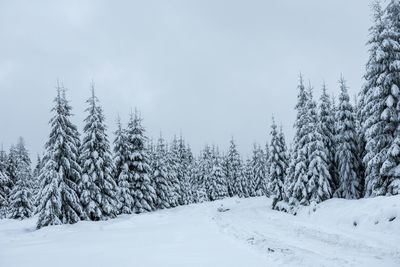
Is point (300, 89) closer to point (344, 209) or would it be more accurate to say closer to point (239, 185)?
point (344, 209)

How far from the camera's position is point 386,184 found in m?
21.2

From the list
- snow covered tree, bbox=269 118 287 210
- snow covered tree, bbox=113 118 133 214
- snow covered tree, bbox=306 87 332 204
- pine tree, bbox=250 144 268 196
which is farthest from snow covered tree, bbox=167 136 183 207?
snow covered tree, bbox=306 87 332 204

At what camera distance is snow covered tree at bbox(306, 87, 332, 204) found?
28.0 meters

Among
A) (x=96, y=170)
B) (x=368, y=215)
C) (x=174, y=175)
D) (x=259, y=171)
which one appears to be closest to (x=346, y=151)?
(x=368, y=215)

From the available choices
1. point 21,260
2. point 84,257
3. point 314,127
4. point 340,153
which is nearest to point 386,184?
point 340,153

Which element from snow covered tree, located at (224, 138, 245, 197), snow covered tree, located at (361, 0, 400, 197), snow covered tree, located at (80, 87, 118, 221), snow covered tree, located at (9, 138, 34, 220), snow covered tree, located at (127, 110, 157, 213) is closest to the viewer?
snow covered tree, located at (361, 0, 400, 197)

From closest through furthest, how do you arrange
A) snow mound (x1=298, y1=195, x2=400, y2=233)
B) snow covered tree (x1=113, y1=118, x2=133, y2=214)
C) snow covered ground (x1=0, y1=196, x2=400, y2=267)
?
snow covered ground (x1=0, y1=196, x2=400, y2=267) → snow mound (x1=298, y1=195, x2=400, y2=233) → snow covered tree (x1=113, y1=118, x2=133, y2=214)

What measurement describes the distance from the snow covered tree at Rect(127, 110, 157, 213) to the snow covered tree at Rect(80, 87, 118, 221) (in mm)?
5886

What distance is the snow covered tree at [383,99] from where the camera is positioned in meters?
21.1

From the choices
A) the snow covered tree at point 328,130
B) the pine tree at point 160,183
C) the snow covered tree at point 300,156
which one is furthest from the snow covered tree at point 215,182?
the snow covered tree at point 328,130

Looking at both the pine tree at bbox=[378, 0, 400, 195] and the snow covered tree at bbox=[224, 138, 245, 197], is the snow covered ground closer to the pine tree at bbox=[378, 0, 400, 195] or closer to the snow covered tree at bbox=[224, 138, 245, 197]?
the pine tree at bbox=[378, 0, 400, 195]

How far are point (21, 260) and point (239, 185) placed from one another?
63.7 meters

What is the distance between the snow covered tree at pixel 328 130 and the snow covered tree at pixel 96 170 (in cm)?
2163

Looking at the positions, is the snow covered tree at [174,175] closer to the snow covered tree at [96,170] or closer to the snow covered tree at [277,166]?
the snow covered tree at [277,166]
